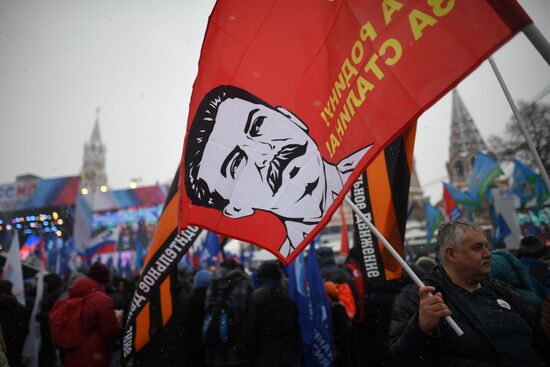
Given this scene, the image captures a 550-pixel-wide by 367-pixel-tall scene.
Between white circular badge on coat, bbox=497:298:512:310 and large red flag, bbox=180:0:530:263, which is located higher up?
large red flag, bbox=180:0:530:263

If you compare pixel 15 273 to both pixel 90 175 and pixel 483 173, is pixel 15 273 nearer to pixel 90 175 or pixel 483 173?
pixel 483 173

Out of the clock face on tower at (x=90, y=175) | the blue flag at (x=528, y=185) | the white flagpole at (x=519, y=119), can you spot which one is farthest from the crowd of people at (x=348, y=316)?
the clock face on tower at (x=90, y=175)

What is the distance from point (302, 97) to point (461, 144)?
59496 mm

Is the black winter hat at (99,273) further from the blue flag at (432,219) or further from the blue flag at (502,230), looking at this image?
the blue flag at (432,219)

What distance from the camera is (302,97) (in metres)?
1.99

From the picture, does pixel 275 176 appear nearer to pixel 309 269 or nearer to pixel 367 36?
pixel 367 36

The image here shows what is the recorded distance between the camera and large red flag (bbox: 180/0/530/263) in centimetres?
140

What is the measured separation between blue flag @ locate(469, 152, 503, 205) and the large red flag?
13563 mm

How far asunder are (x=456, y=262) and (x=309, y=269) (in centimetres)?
254

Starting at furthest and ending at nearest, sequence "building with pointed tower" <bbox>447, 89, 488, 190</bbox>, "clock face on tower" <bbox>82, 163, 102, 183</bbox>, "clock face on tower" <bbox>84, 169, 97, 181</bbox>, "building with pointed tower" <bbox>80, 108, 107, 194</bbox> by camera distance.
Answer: "clock face on tower" <bbox>84, 169, 97, 181</bbox>
"clock face on tower" <bbox>82, 163, 102, 183</bbox>
"building with pointed tower" <bbox>80, 108, 107, 194</bbox>
"building with pointed tower" <bbox>447, 89, 488, 190</bbox>

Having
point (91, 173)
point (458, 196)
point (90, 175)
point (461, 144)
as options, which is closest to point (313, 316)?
point (458, 196)

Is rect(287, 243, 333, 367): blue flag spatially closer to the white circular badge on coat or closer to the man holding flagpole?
the man holding flagpole

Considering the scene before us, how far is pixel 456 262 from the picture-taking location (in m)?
1.92

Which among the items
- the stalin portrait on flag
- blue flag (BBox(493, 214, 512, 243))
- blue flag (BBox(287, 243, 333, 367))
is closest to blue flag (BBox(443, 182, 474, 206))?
Result: blue flag (BBox(493, 214, 512, 243))
